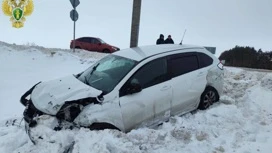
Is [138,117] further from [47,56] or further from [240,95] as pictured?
[47,56]

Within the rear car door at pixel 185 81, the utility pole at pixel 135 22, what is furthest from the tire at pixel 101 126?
the utility pole at pixel 135 22

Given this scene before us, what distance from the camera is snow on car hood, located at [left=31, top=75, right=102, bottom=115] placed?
5.54m

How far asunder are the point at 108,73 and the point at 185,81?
1.57 m

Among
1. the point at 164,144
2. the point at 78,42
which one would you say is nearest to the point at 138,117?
the point at 164,144

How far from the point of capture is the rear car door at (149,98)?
590 centimetres

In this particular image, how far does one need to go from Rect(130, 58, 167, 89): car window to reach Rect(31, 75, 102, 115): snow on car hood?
89 cm

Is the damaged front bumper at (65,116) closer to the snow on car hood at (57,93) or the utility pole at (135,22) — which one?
the snow on car hood at (57,93)

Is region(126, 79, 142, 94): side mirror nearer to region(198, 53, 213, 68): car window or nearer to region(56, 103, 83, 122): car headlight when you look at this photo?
region(56, 103, 83, 122): car headlight

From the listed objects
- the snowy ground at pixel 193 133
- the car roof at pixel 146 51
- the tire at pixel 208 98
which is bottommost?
the snowy ground at pixel 193 133

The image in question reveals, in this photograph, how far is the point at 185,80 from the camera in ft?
22.4

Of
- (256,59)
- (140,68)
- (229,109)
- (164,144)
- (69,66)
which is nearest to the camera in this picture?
(164,144)

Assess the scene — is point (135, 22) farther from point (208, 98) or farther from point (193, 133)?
point (193, 133)

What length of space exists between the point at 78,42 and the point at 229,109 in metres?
19.4

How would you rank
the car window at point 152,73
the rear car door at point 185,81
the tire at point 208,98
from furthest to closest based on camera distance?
the tire at point 208,98 < the rear car door at point 185,81 < the car window at point 152,73
